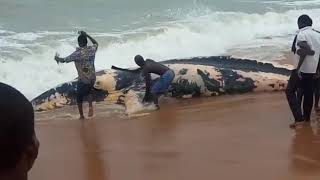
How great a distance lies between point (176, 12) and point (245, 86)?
17.7 metres

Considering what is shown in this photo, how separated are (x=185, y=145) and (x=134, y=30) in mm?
15840

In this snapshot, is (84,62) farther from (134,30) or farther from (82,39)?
(134,30)

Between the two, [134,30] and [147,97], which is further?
[134,30]

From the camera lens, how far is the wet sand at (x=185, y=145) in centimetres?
661

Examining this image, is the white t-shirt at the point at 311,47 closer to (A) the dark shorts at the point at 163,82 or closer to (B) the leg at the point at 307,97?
(B) the leg at the point at 307,97

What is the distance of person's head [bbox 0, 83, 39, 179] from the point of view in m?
2.09

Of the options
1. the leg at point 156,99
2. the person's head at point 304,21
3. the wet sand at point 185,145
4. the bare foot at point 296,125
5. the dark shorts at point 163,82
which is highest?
the person's head at point 304,21

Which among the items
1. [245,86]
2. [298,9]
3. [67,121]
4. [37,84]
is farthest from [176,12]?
[67,121]

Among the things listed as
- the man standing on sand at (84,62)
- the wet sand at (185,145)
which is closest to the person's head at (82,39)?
the man standing on sand at (84,62)

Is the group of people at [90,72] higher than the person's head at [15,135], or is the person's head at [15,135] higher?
the person's head at [15,135]

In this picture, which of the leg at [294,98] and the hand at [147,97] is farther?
the hand at [147,97]

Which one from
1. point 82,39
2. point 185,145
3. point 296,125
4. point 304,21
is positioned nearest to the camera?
point 185,145

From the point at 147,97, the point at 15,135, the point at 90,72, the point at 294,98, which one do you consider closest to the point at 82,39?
the point at 90,72

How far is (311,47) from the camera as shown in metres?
7.97
